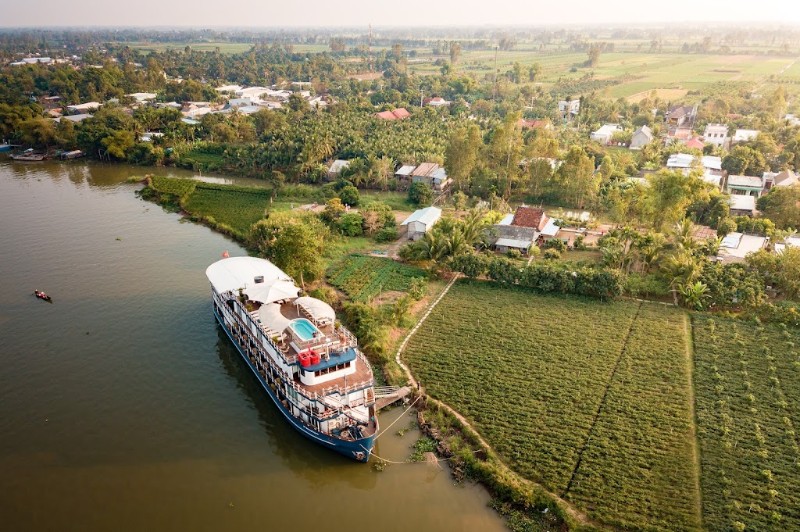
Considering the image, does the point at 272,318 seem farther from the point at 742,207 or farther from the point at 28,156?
the point at 28,156

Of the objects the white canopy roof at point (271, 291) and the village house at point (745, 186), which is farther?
the village house at point (745, 186)

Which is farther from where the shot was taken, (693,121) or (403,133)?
(693,121)

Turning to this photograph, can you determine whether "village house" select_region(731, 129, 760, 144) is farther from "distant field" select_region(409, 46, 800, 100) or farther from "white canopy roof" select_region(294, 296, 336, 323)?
"white canopy roof" select_region(294, 296, 336, 323)

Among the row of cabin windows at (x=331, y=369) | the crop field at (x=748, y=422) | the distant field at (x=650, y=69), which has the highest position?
the distant field at (x=650, y=69)

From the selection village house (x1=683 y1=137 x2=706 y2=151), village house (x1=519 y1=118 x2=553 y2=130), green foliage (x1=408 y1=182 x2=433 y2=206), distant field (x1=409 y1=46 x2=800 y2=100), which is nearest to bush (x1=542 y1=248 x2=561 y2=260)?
green foliage (x1=408 y1=182 x2=433 y2=206)

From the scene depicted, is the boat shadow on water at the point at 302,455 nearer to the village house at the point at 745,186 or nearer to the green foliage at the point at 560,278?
the green foliage at the point at 560,278

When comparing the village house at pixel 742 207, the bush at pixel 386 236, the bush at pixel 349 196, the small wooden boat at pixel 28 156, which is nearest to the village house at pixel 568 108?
the village house at pixel 742 207

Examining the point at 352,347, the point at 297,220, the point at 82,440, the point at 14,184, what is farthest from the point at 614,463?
the point at 14,184

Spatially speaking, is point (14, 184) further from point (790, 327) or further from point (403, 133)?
point (790, 327)
